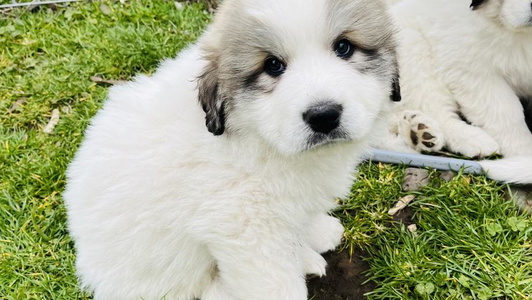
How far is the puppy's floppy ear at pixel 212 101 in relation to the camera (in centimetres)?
245

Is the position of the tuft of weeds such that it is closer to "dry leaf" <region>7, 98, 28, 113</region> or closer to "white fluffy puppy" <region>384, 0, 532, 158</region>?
"white fluffy puppy" <region>384, 0, 532, 158</region>

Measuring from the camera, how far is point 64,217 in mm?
3654

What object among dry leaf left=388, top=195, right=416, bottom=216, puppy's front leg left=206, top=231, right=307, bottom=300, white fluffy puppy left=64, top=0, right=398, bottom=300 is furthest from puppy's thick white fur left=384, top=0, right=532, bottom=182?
puppy's front leg left=206, top=231, right=307, bottom=300

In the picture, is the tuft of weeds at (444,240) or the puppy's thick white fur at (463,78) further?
the puppy's thick white fur at (463,78)

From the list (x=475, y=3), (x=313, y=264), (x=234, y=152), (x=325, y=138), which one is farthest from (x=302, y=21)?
(x=475, y=3)

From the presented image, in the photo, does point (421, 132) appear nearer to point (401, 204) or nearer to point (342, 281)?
point (401, 204)

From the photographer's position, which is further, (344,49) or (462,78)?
(462,78)

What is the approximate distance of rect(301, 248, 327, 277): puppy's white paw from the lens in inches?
125

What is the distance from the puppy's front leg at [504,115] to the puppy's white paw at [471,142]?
0.24ft

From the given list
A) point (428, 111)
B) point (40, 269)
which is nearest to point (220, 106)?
point (40, 269)

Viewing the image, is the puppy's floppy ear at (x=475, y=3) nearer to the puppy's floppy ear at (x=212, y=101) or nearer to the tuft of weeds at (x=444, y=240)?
the tuft of weeds at (x=444, y=240)

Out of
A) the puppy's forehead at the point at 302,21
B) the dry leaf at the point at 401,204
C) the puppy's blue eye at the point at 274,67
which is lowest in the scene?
the dry leaf at the point at 401,204

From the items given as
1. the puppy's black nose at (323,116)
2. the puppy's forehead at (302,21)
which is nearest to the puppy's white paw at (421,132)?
the puppy's forehead at (302,21)

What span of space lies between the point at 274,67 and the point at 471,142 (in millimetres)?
2148
